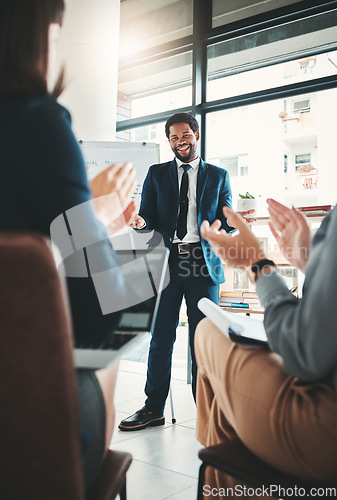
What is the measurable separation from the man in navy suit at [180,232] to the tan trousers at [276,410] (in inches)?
70.5

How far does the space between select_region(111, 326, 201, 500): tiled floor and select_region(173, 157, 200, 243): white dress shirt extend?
0.75 m

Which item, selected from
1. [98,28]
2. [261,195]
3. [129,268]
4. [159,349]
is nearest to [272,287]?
[129,268]

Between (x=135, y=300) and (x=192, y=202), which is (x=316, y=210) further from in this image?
(x=135, y=300)

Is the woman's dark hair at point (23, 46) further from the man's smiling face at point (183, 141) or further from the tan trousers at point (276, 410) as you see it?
the man's smiling face at point (183, 141)

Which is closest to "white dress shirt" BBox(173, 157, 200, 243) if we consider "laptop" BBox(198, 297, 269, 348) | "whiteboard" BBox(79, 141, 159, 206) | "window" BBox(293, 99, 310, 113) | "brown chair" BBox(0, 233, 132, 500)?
"whiteboard" BBox(79, 141, 159, 206)

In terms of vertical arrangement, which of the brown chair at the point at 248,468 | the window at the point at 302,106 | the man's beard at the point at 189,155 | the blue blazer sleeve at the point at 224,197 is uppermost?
the window at the point at 302,106

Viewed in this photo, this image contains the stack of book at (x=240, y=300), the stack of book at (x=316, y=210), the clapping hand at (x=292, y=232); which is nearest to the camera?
the clapping hand at (x=292, y=232)

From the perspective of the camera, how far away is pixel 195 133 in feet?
9.21

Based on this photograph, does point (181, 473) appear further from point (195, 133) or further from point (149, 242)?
point (195, 133)

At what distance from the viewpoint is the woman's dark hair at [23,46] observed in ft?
2.10

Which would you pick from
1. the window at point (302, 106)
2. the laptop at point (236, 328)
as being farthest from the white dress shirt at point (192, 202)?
the laptop at point (236, 328)

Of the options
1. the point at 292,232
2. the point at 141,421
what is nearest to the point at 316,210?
the point at 141,421

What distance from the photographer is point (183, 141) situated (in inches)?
108

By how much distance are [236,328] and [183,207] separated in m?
1.96
